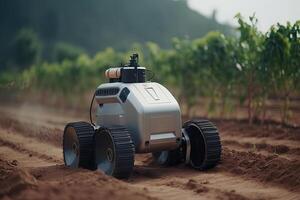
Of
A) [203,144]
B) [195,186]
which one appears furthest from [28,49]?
[195,186]

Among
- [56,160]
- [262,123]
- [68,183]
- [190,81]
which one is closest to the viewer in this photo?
[68,183]

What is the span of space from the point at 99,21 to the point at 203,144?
11079cm

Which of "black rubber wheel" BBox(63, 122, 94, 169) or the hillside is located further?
the hillside

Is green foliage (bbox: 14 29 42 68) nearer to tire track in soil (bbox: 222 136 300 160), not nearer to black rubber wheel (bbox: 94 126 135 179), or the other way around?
tire track in soil (bbox: 222 136 300 160)

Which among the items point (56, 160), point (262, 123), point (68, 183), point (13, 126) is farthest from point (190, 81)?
point (68, 183)

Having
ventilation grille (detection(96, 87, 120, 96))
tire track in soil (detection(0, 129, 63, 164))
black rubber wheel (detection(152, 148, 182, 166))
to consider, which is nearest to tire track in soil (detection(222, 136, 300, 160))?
black rubber wheel (detection(152, 148, 182, 166))

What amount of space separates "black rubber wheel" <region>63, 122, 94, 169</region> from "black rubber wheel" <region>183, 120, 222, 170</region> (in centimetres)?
197

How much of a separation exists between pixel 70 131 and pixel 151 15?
4111 inches

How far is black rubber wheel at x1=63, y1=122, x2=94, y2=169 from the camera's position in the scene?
9844 millimetres

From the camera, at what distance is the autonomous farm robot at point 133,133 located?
356 inches

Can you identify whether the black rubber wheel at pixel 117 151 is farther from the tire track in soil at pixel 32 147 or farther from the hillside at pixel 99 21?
the hillside at pixel 99 21

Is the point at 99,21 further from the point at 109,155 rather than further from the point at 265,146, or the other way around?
the point at 109,155

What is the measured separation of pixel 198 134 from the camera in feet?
33.1

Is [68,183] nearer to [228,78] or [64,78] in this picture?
[228,78]
